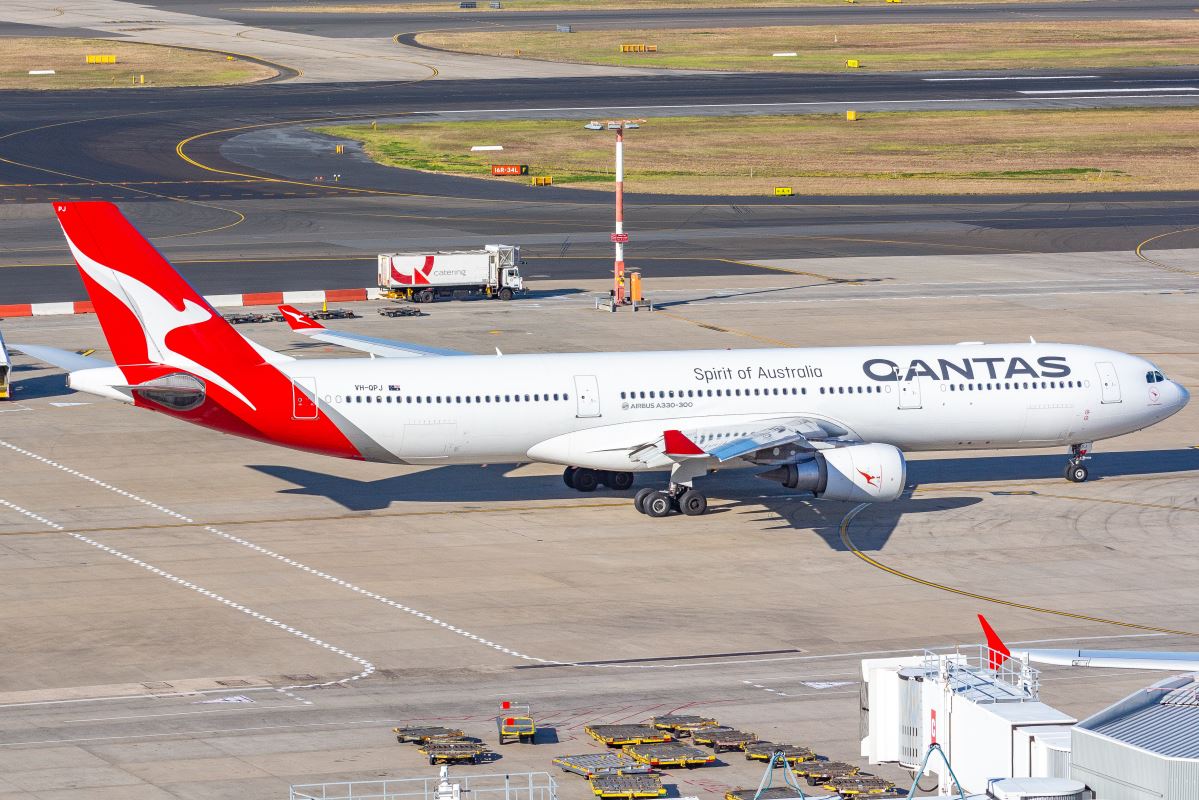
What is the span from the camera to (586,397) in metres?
56.4

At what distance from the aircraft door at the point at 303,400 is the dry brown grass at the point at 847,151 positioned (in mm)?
75090

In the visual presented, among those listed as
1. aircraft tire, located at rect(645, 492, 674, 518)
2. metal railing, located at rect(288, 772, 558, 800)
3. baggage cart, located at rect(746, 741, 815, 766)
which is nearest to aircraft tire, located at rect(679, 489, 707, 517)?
aircraft tire, located at rect(645, 492, 674, 518)

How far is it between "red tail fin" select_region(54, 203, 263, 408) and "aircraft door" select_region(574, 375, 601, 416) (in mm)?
10166

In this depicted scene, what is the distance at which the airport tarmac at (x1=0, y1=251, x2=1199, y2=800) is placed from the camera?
37906 mm

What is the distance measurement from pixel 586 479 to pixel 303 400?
10.6 meters

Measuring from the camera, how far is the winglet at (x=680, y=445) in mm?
53312

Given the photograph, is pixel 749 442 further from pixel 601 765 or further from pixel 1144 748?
pixel 1144 748

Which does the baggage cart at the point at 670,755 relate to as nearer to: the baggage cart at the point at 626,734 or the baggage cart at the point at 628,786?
the baggage cart at the point at 626,734

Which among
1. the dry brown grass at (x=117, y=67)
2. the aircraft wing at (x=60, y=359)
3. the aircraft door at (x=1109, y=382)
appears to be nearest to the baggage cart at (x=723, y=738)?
the aircraft wing at (x=60, y=359)

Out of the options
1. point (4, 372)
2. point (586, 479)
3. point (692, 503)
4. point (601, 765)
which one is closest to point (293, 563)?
point (586, 479)

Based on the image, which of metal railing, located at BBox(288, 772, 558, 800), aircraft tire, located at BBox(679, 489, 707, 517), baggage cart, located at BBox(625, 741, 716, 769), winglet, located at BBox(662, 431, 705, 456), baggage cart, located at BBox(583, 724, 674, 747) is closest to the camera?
metal railing, located at BBox(288, 772, 558, 800)

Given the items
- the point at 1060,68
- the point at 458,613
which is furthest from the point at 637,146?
the point at 458,613

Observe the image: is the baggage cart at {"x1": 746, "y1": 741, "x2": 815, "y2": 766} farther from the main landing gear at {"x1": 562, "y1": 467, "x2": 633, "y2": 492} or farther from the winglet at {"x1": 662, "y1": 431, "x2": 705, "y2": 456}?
the main landing gear at {"x1": 562, "y1": 467, "x2": 633, "y2": 492}

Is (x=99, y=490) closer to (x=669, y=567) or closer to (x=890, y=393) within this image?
(x=669, y=567)
